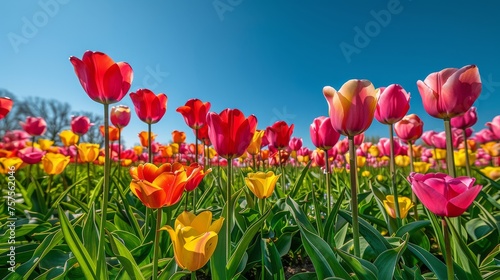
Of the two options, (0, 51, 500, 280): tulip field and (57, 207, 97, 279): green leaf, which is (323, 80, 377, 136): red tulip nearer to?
(0, 51, 500, 280): tulip field

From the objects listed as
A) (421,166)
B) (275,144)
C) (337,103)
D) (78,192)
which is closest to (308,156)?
(421,166)

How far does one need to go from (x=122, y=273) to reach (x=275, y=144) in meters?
1.59

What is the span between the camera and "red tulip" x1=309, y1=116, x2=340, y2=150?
1538 mm

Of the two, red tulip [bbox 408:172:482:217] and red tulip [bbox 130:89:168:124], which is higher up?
red tulip [bbox 130:89:168:124]

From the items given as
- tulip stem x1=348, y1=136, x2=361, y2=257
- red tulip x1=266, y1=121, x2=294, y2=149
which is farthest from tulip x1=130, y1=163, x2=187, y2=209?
red tulip x1=266, y1=121, x2=294, y2=149

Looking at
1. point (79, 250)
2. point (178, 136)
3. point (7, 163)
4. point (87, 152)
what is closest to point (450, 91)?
point (79, 250)

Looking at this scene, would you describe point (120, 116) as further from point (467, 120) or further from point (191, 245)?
point (467, 120)

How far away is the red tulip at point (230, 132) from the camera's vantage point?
121 cm

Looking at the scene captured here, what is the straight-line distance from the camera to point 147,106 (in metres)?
1.88

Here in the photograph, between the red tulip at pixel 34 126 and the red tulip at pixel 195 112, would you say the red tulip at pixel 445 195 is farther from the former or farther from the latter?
the red tulip at pixel 34 126

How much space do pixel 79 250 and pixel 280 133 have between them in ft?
5.37

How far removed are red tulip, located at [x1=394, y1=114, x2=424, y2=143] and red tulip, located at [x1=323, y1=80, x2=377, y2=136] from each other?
4.46 ft

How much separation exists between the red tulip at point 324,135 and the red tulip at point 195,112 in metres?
0.77

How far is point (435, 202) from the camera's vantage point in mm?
851
